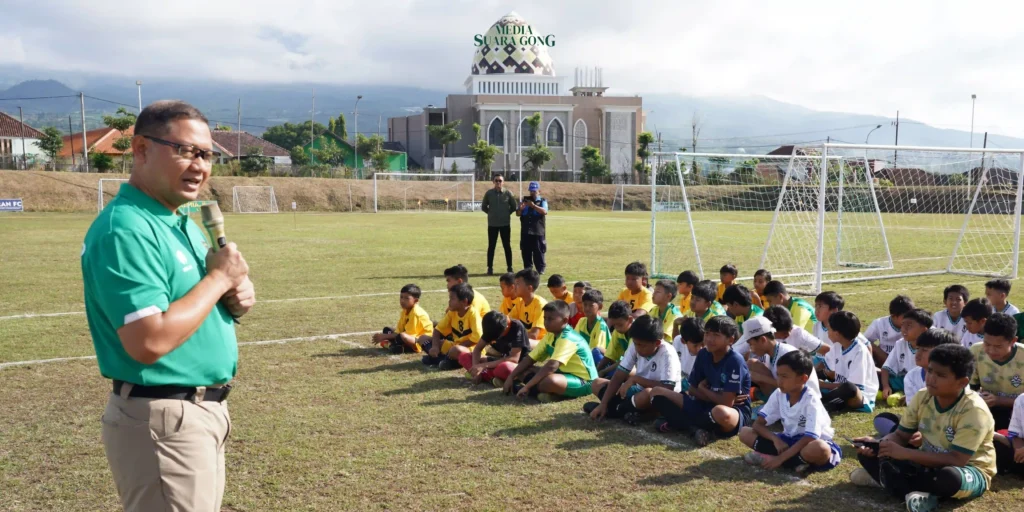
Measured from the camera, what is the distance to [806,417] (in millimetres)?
5574

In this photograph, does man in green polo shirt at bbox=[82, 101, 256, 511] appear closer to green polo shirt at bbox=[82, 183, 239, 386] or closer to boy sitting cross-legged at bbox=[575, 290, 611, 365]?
green polo shirt at bbox=[82, 183, 239, 386]

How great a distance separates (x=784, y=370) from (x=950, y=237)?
91.7 feet

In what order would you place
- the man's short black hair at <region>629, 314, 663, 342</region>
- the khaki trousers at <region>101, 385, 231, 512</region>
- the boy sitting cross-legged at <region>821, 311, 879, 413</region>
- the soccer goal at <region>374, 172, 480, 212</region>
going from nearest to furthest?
1. the khaki trousers at <region>101, 385, 231, 512</region>
2. the man's short black hair at <region>629, 314, 663, 342</region>
3. the boy sitting cross-legged at <region>821, 311, 879, 413</region>
4. the soccer goal at <region>374, 172, 480, 212</region>

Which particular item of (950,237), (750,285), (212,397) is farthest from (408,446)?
(950,237)

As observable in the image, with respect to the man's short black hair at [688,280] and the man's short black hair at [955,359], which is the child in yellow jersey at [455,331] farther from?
the man's short black hair at [955,359]

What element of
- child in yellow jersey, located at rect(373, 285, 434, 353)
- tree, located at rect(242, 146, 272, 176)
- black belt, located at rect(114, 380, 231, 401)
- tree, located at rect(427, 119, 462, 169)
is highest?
tree, located at rect(427, 119, 462, 169)

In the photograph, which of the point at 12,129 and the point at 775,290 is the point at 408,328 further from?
the point at 12,129

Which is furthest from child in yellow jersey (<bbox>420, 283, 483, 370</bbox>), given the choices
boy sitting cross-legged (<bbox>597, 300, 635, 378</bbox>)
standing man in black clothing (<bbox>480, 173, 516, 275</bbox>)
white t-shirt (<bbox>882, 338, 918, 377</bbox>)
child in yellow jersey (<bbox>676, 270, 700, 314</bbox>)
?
standing man in black clothing (<bbox>480, 173, 516, 275</bbox>)

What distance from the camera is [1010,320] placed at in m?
6.07

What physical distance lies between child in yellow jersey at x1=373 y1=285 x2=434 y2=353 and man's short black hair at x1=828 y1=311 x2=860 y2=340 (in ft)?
14.8

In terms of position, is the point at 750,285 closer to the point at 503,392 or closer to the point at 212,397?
the point at 503,392

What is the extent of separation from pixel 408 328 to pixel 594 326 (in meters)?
2.30

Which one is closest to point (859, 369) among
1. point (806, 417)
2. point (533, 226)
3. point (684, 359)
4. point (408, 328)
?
point (684, 359)

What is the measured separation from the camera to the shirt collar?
8.89 ft
